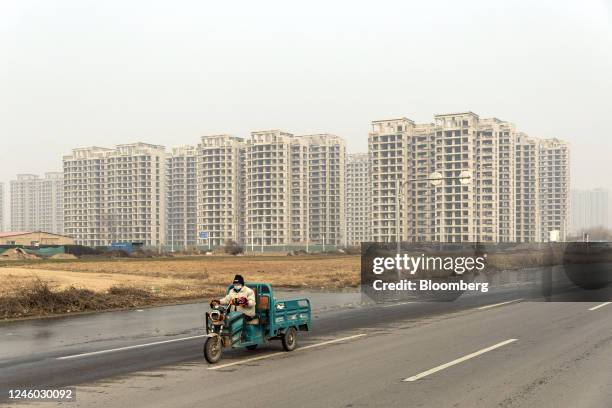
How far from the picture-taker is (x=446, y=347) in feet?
41.2

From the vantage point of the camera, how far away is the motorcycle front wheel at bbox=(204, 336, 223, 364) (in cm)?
1069

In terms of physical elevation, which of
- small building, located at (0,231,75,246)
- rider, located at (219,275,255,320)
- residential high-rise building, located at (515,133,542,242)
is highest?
residential high-rise building, located at (515,133,542,242)

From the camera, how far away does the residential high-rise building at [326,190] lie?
527 ft

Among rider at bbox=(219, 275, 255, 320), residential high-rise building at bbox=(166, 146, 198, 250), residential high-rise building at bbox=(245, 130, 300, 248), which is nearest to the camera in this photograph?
rider at bbox=(219, 275, 255, 320)

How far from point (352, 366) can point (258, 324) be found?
7.31ft

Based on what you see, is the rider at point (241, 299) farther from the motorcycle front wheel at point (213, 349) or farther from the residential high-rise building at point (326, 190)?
the residential high-rise building at point (326, 190)

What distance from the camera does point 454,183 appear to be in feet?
399

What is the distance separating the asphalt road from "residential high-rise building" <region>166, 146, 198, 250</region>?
159 m

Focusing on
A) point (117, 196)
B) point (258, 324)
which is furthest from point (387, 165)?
point (258, 324)

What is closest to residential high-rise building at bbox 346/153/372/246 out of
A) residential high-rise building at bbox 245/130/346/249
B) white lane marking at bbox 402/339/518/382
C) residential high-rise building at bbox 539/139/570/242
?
residential high-rise building at bbox 245/130/346/249

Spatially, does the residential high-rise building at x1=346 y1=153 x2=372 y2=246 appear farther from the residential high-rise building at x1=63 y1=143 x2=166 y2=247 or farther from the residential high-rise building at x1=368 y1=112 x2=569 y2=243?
the residential high-rise building at x1=63 y1=143 x2=166 y2=247

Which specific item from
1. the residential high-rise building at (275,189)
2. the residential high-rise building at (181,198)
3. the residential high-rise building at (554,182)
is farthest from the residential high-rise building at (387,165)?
the residential high-rise building at (181,198)

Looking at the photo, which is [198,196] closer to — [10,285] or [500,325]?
[10,285]

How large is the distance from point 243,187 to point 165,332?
14487 cm
